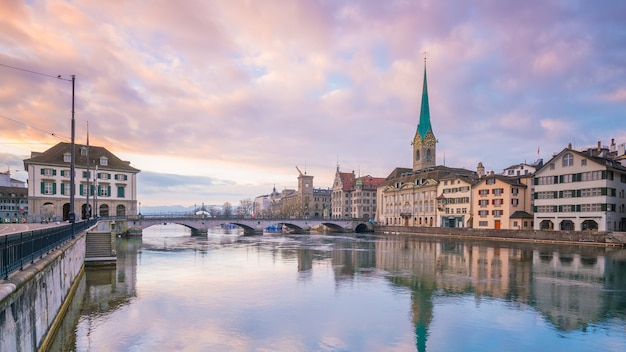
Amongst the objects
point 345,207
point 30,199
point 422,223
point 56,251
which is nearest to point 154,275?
point 56,251

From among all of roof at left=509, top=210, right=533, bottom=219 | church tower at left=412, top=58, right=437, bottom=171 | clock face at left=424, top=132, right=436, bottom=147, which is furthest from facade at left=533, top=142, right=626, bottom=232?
clock face at left=424, top=132, right=436, bottom=147

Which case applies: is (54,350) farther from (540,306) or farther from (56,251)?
(540,306)

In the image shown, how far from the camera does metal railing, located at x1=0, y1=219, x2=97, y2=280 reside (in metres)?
11.8

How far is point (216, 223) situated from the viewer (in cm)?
10044

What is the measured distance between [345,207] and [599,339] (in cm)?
15376

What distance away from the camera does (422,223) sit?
119750 mm

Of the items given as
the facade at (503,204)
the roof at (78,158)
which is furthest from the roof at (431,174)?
the roof at (78,158)

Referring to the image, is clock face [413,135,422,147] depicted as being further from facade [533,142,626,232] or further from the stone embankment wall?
facade [533,142,626,232]

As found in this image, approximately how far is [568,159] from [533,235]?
1529cm

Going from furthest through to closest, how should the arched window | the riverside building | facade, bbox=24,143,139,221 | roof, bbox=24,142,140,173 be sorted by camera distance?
1. the riverside building
2. the arched window
3. roof, bbox=24,142,140,173
4. facade, bbox=24,143,139,221

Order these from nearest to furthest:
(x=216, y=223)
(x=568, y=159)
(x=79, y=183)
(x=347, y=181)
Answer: (x=568, y=159), (x=79, y=183), (x=216, y=223), (x=347, y=181)

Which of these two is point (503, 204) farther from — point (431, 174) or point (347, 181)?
point (347, 181)

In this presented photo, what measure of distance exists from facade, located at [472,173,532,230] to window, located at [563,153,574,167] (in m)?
12.9

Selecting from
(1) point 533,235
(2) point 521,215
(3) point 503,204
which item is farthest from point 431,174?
(1) point 533,235
